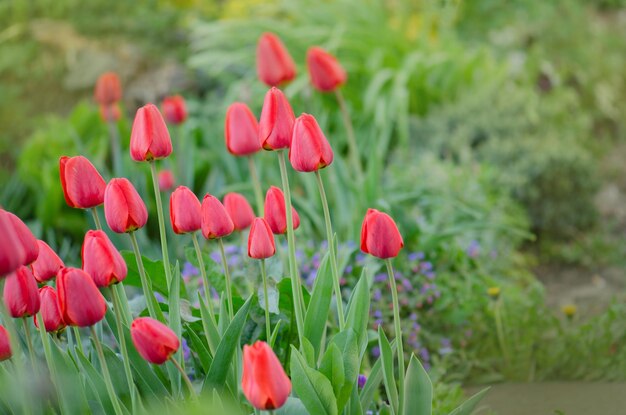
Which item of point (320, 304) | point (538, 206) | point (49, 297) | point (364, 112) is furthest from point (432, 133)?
point (49, 297)

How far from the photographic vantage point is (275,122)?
1.32m

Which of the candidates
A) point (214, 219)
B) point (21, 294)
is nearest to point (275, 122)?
point (214, 219)

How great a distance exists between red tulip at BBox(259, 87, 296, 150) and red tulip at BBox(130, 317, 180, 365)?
334mm

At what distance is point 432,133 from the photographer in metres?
4.18

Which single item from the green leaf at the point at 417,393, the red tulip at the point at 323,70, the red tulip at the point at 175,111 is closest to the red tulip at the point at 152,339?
the green leaf at the point at 417,393

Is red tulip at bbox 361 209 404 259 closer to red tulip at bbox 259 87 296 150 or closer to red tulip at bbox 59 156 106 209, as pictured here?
red tulip at bbox 259 87 296 150

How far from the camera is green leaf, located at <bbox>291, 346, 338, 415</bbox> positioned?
1276 mm

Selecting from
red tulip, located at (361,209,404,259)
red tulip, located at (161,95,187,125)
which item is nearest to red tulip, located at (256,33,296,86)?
red tulip, located at (161,95,187,125)

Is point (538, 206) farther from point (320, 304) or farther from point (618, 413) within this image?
point (320, 304)

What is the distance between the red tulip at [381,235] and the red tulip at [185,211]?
286 millimetres

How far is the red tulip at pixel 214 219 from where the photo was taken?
4.57 ft

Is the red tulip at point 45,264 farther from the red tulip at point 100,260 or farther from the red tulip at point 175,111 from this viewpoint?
the red tulip at point 175,111

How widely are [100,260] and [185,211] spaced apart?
19 cm

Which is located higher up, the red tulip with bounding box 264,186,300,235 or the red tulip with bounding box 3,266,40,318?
the red tulip with bounding box 3,266,40,318
